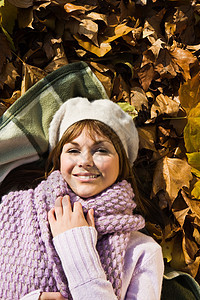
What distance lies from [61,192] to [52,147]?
0.26 m

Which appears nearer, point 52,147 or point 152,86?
point 52,147

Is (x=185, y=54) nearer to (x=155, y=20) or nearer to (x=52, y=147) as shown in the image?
(x=155, y=20)

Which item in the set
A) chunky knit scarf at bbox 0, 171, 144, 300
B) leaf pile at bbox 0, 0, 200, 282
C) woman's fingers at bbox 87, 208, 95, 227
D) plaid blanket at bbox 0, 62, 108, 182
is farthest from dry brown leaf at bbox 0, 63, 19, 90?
woman's fingers at bbox 87, 208, 95, 227

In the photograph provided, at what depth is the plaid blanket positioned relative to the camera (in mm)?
1728

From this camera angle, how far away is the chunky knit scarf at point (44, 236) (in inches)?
57.6

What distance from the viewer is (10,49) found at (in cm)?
183

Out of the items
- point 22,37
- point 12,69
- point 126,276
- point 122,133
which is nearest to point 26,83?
point 12,69

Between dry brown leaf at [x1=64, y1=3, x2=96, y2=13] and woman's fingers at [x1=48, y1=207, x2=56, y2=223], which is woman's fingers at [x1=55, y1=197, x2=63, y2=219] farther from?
dry brown leaf at [x1=64, y1=3, x2=96, y2=13]

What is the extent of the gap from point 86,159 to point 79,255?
0.38 meters

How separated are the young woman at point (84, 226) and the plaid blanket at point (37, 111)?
102 mm

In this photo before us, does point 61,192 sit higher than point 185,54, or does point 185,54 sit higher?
point 185,54

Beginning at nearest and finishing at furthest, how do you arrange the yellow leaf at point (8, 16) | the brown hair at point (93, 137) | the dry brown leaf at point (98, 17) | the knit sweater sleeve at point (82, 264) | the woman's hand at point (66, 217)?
1. the knit sweater sleeve at point (82, 264)
2. the woman's hand at point (66, 217)
3. the brown hair at point (93, 137)
4. the yellow leaf at point (8, 16)
5. the dry brown leaf at point (98, 17)

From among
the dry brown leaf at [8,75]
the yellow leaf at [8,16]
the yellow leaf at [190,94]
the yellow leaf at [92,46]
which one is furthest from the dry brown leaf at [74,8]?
the yellow leaf at [190,94]

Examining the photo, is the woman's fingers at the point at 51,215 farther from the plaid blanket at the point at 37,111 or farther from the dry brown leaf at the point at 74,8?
the dry brown leaf at the point at 74,8
